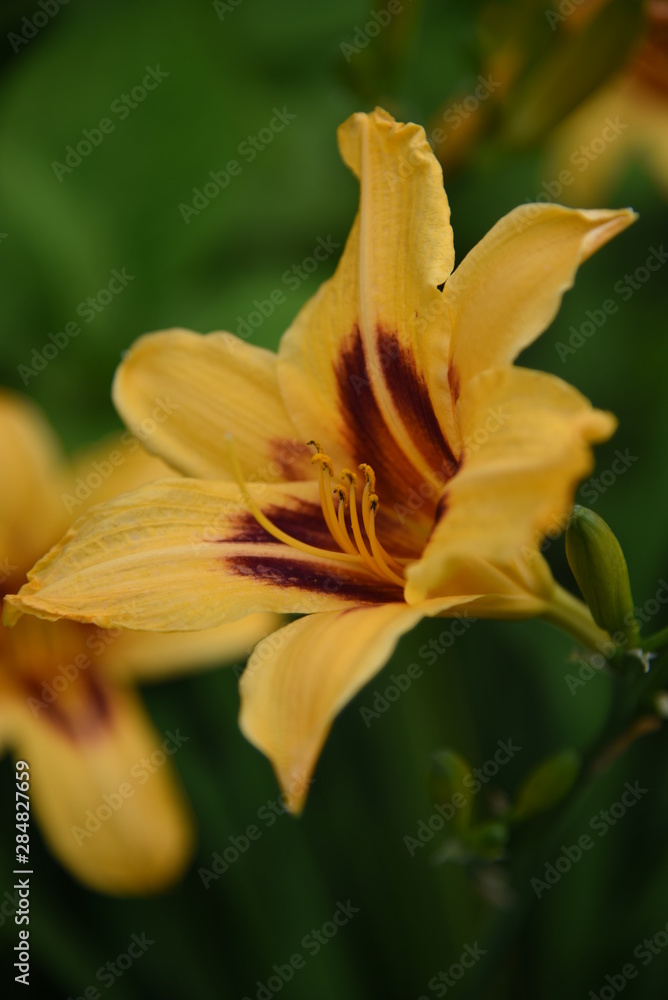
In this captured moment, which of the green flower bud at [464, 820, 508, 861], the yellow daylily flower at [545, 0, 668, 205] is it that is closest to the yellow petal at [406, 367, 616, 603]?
the green flower bud at [464, 820, 508, 861]

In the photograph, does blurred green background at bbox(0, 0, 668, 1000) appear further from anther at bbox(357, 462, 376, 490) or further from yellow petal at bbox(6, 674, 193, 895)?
anther at bbox(357, 462, 376, 490)

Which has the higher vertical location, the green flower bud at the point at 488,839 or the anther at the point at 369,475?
the anther at the point at 369,475

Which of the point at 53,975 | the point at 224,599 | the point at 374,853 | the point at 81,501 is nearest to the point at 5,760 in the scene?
the point at 53,975

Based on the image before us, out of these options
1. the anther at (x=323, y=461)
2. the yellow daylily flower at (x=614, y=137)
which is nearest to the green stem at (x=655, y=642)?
the anther at (x=323, y=461)

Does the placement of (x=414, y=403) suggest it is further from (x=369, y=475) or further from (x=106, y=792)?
(x=106, y=792)

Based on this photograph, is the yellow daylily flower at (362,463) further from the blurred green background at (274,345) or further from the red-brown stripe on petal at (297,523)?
the blurred green background at (274,345)

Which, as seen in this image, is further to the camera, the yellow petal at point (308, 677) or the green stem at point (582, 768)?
the green stem at point (582, 768)

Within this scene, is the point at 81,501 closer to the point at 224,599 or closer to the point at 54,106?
the point at 224,599
